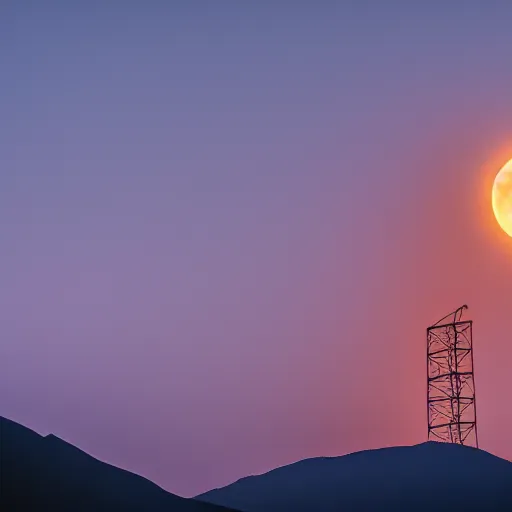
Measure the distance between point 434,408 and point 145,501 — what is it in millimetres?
21680

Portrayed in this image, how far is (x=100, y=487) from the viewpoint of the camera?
63.9 m

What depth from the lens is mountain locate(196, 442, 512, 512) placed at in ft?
260

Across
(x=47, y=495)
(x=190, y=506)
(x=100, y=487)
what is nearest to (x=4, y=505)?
(x=47, y=495)

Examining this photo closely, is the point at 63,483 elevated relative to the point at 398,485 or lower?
lower

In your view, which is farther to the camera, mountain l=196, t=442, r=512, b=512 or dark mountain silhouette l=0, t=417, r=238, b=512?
mountain l=196, t=442, r=512, b=512

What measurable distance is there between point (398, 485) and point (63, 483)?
111 ft

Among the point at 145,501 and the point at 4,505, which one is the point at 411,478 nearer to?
the point at 145,501

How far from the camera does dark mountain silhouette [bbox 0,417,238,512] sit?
194 ft

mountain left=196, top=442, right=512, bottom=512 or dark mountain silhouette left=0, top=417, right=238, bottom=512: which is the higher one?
mountain left=196, top=442, right=512, bottom=512

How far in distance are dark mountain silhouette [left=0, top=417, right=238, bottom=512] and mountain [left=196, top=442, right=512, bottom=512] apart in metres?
20.1

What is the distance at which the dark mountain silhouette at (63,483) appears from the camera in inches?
2323

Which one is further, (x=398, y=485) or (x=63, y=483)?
(x=398, y=485)

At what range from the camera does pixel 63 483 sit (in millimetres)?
61688

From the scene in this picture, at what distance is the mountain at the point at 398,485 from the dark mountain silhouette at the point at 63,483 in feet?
66.1
